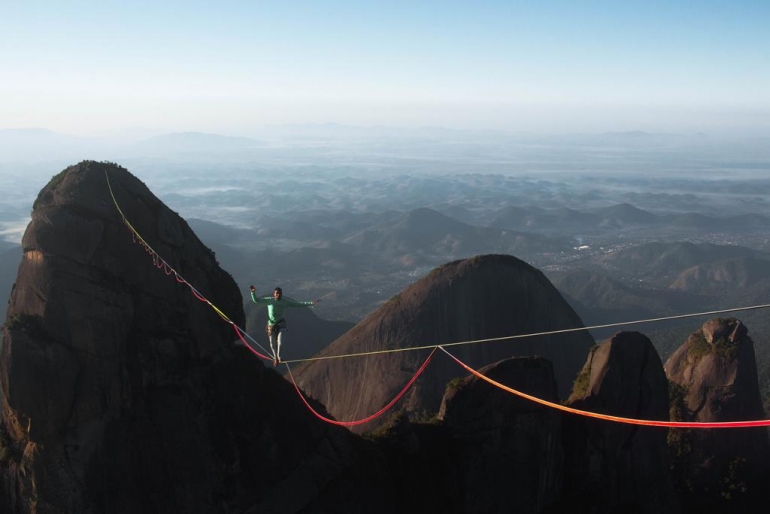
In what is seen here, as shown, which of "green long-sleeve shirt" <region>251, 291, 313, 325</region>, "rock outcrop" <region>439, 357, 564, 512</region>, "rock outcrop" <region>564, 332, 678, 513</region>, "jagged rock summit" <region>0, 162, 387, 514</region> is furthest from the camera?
"rock outcrop" <region>564, 332, 678, 513</region>

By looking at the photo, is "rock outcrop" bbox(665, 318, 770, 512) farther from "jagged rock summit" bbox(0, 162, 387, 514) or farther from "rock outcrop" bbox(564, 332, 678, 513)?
"jagged rock summit" bbox(0, 162, 387, 514)

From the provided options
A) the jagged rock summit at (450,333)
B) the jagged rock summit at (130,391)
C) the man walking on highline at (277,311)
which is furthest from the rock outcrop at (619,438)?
the man walking on highline at (277,311)

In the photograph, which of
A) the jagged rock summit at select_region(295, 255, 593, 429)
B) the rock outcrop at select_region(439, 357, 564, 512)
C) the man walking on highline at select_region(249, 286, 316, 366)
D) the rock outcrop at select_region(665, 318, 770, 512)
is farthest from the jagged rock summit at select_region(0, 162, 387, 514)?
the rock outcrop at select_region(665, 318, 770, 512)

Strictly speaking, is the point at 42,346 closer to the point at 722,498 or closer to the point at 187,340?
the point at 187,340

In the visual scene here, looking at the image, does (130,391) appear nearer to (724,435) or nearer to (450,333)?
(450,333)

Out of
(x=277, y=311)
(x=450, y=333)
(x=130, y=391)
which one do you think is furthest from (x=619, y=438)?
(x=130, y=391)

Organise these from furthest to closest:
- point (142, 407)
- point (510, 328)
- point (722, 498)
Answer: point (510, 328) < point (722, 498) < point (142, 407)

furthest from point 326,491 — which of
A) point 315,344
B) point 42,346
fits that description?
point 315,344
